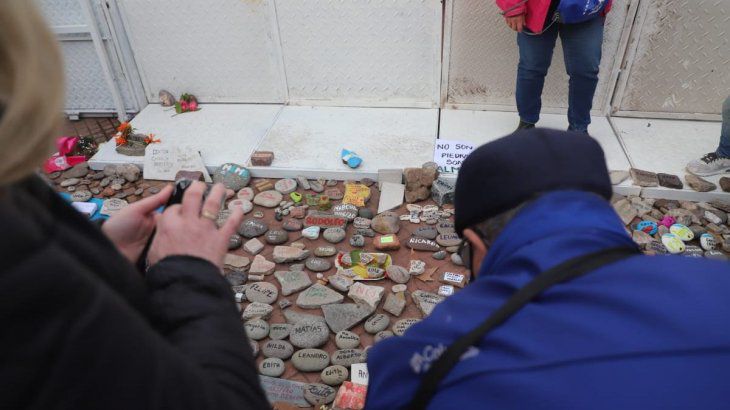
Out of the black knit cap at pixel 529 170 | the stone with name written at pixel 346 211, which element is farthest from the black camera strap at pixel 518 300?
the stone with name written at pixel 346 211

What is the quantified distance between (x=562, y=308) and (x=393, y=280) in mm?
1685

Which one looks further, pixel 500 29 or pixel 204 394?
pixel 500 29

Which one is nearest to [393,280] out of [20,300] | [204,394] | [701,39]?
[204,394]

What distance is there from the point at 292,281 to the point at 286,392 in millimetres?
616

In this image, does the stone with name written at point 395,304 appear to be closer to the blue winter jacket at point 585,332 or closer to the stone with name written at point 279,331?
the stone with name written at point 279,331

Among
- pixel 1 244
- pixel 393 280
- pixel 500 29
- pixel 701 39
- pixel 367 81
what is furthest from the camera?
pixel 367 81

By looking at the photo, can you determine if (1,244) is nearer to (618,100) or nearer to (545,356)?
(545,356)

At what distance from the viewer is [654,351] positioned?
2.19ft

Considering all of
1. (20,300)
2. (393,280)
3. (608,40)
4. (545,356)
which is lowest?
(393,280)

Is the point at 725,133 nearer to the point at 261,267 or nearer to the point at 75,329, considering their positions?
the point at 261,267

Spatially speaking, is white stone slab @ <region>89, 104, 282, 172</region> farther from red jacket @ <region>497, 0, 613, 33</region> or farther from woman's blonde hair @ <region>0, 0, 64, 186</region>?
woman's blonde hair @ <region>0, 0, 64, 186</region>

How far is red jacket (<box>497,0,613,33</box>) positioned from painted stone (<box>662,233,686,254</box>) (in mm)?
1275

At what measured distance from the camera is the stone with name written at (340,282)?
234 cm

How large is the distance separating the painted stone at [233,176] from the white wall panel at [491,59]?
1647 mm
